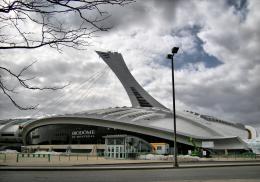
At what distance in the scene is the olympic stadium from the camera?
66.9 metres

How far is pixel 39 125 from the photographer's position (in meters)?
87.3

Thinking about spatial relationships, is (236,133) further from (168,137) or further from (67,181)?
(67,181)

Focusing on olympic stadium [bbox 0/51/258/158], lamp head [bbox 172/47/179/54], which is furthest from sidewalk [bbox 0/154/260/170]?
olympic stadium [bbox 0/51/258/158]

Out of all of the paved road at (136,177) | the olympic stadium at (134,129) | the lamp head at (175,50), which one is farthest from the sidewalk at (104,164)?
the olympic stadium at (134,129)

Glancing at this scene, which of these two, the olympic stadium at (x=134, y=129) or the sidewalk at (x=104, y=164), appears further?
the olympic stadium at (x=134, y=129)

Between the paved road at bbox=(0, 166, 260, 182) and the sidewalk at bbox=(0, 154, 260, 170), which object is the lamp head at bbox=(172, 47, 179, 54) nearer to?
the sidewalk at bbox=(0, 154, 260, 170)

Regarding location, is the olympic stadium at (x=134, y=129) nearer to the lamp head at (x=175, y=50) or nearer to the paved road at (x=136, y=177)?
the lamp head at (x=175, y=50)

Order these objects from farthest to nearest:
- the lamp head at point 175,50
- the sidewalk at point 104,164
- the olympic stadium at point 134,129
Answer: the olympic stadium at point 134,129 → the lamp head at point 175,50 → the sidewalk at point 104,164

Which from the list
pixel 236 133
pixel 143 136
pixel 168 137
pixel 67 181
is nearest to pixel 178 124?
pixel 168 137

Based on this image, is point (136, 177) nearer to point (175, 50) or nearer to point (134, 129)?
point (175, 50)

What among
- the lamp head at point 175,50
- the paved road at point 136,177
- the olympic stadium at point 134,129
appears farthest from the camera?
the olympic stadium at point 134,129

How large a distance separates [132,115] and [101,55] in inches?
955

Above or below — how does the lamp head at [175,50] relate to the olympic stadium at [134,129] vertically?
above

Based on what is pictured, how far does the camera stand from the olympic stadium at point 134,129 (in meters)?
66.9
